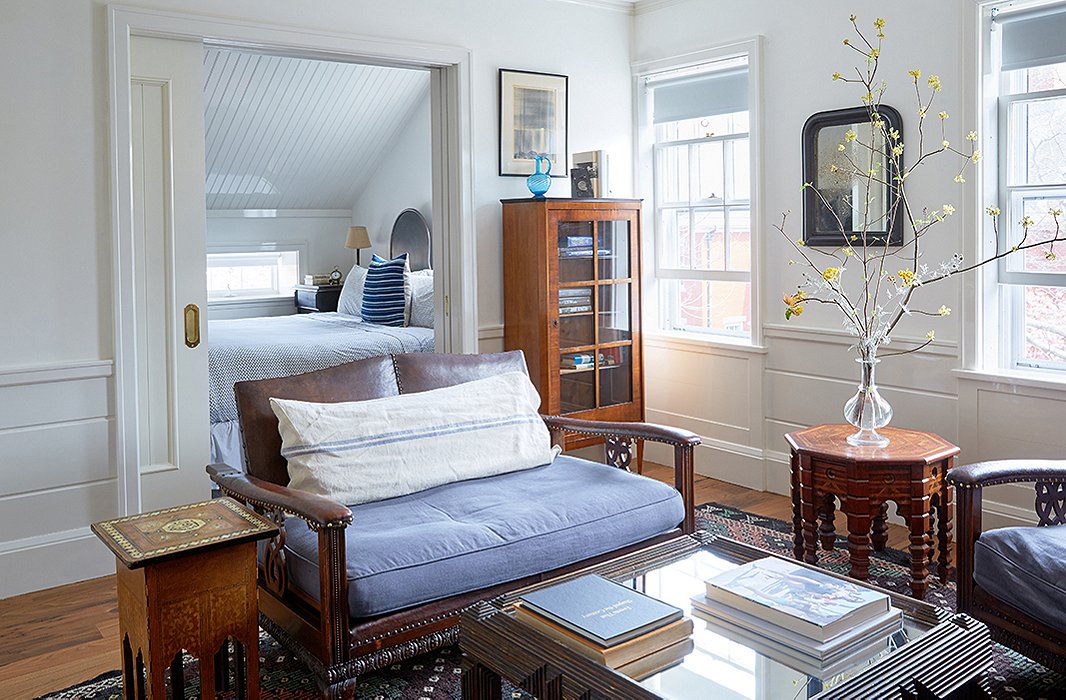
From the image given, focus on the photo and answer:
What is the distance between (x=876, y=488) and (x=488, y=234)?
2.27 metres

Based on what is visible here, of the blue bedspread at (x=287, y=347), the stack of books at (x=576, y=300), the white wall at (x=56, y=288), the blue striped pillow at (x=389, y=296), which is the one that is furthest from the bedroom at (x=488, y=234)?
the blue striped pillow at (x=389, y=296)

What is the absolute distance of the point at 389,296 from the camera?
6.16 meters

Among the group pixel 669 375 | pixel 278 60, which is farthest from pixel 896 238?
pixel 278 60

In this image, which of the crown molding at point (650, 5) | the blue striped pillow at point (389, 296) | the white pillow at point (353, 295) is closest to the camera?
the crown molding at point (650, 5)

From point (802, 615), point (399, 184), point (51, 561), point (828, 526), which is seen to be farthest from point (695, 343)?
point (399, 184)

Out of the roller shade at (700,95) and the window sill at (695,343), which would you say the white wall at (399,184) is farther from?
the window sill at (695,343)

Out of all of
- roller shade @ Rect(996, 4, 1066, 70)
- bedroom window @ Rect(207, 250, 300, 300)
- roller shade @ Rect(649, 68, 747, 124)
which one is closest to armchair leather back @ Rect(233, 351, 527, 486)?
roller shade @ Rect(649, 68, 747, 124)

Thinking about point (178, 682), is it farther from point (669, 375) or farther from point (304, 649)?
point (669, 375)

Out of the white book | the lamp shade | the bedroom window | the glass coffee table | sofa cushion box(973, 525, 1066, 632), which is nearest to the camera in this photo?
the glass coffee table

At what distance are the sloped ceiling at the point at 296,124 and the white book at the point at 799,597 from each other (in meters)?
4.80

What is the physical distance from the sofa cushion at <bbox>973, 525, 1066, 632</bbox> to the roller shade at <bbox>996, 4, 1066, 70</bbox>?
1.84 m

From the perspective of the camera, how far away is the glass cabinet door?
14.8 feet

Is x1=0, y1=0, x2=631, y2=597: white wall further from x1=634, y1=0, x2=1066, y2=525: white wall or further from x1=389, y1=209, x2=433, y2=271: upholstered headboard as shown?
x1=389, y1=209, x2=433, y2=271: upholstered headboard

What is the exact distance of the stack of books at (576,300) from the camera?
449 cm
